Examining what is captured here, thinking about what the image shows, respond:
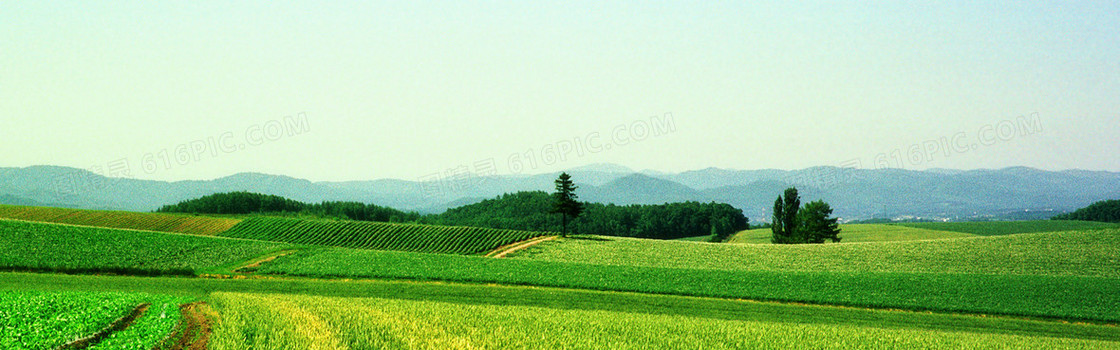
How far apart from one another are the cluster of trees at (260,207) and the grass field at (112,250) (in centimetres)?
4674

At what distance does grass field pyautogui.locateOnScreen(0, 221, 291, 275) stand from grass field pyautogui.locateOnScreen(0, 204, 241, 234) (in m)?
17.5

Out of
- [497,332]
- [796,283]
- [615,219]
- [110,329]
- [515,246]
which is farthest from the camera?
[615,219]

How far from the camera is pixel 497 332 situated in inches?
696

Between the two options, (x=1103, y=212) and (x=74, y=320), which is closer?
(x=74, y=320)

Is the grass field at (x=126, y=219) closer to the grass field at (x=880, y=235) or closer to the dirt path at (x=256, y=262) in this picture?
the dirt path at (x=256, y=262)

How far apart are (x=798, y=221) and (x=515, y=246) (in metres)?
51.3

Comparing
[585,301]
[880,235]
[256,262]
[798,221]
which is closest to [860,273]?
[585,301]

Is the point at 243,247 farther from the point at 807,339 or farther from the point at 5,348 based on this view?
the point at 807,339

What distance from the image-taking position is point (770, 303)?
3481cm

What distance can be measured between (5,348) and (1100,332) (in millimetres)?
41648

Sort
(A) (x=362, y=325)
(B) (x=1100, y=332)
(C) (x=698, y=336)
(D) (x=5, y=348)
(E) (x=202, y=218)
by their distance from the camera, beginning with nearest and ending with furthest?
(D) (x=5, y=348) < (A) (x=362, y=325) < (C) (x=698, y=336) < (B) (x=1100, y=332) < (E) (x=202, y=218)

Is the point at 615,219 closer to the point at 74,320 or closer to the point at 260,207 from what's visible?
the point at 260,207

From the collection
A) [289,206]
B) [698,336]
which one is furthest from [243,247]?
[289,206]

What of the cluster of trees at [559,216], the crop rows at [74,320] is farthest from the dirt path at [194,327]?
the cluster of trees at [559,216]
